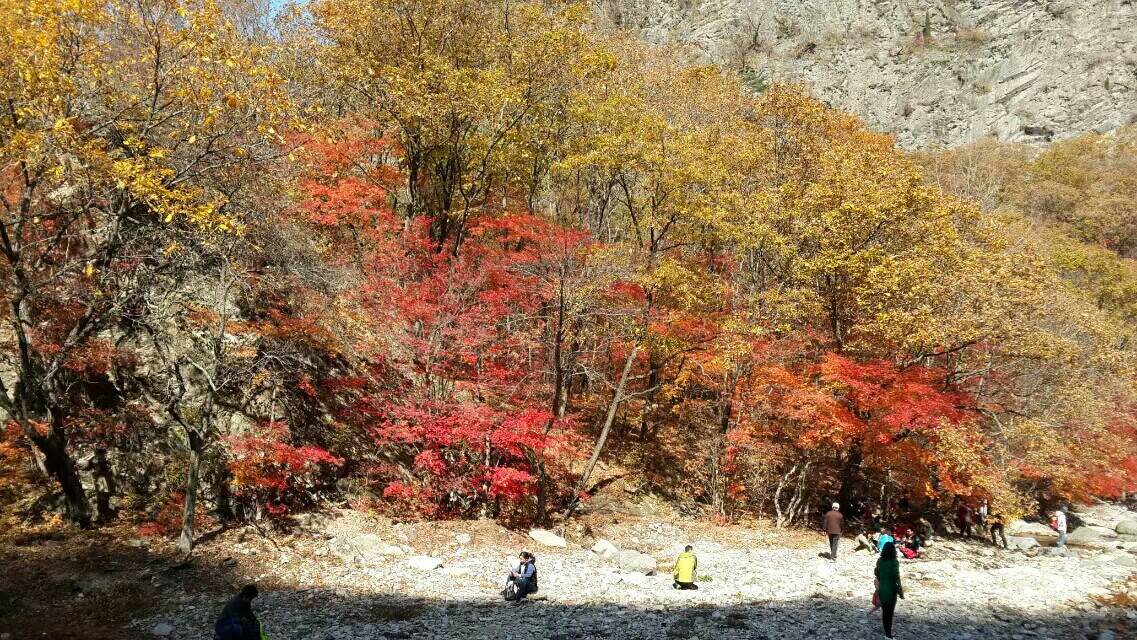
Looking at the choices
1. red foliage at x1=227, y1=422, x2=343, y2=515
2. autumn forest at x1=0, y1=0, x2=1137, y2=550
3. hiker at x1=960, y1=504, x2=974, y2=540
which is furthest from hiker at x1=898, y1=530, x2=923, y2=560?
red foliage at x1=227, y1=422, x2=343, y2=515

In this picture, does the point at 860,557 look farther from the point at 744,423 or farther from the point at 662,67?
the point at 662,67

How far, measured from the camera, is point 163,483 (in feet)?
51.8

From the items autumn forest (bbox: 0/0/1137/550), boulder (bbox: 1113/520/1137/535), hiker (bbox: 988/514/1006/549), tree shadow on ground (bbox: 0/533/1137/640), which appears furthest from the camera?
boulder (bbox: 1113/520/1137/535)

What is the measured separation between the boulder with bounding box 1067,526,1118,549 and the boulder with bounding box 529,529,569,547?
23148mm

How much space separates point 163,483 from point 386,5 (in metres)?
19.9

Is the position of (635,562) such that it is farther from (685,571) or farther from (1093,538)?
(1093,538)

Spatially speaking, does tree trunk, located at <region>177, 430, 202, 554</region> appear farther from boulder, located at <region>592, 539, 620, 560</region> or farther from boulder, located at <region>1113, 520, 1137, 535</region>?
boulder, located at <region>1113, 520, 1137, 535</region>

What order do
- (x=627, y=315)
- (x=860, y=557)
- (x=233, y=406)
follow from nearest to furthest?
(x=233, y=406) → (x=860, y=557) → (x=627, y=315)

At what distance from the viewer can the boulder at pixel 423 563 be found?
15906mm

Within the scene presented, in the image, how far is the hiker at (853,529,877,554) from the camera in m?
20.3

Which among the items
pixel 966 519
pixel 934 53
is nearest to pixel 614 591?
pixel 966 519

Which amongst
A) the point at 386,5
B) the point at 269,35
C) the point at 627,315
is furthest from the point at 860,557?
the point at 269,35

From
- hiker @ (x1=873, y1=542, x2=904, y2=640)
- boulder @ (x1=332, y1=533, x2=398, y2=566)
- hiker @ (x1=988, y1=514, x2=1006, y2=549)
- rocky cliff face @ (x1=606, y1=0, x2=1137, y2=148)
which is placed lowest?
hiker @ (x1=988, y1=514, x2=1006, y2=549)

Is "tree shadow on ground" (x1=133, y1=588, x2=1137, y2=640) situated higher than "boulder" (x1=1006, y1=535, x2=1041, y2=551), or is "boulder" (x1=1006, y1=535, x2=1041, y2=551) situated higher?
"tree shadow on ground" (x1=133, y1=588, x2=1137, y2=640)
